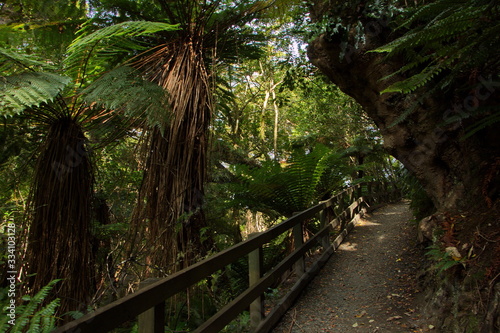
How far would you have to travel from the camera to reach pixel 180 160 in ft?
9.74

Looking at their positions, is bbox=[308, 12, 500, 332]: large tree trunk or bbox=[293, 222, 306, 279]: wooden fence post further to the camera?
bbox=[293, 222, 306, 279]: wooden fence post

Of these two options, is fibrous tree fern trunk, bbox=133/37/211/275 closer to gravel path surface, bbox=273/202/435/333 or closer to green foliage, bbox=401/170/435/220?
gravel path surface, bbox=273/202/435/333

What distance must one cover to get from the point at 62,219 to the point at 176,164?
3.35 ft

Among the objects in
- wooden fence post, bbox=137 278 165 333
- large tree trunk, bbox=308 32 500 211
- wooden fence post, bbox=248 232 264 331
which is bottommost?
wooden fence post, bbox=248 232 264 331

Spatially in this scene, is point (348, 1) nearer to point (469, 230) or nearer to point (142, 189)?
point (469, 230)

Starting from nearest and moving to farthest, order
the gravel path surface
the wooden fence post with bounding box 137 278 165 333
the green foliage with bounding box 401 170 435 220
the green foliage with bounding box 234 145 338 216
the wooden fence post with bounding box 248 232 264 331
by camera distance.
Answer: the wooden fence post with bounding box 137 278 165 333 < the wooden fence post with bounding box 248 232 264 331 < the gravel path surface < the green foliage with bounding box 401 170 435 220 < the green foliage with bounding box 234 145 338 216

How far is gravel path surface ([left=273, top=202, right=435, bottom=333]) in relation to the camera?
2.95 meters

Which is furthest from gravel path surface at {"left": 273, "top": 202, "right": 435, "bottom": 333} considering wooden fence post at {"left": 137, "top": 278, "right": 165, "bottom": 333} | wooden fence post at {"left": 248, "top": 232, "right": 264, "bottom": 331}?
wooden fence post at {"left": 137, "top": 278, "right": 165, "bottom": 333}

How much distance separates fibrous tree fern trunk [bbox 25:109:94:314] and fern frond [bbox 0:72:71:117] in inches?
35.1

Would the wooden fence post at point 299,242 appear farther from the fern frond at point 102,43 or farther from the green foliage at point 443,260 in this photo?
the fern frond at point 102,43

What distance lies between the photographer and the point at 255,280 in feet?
9.24

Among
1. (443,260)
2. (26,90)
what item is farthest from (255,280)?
(26,90)

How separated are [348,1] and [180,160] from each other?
302 centimetres

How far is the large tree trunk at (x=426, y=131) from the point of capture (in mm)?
3105
